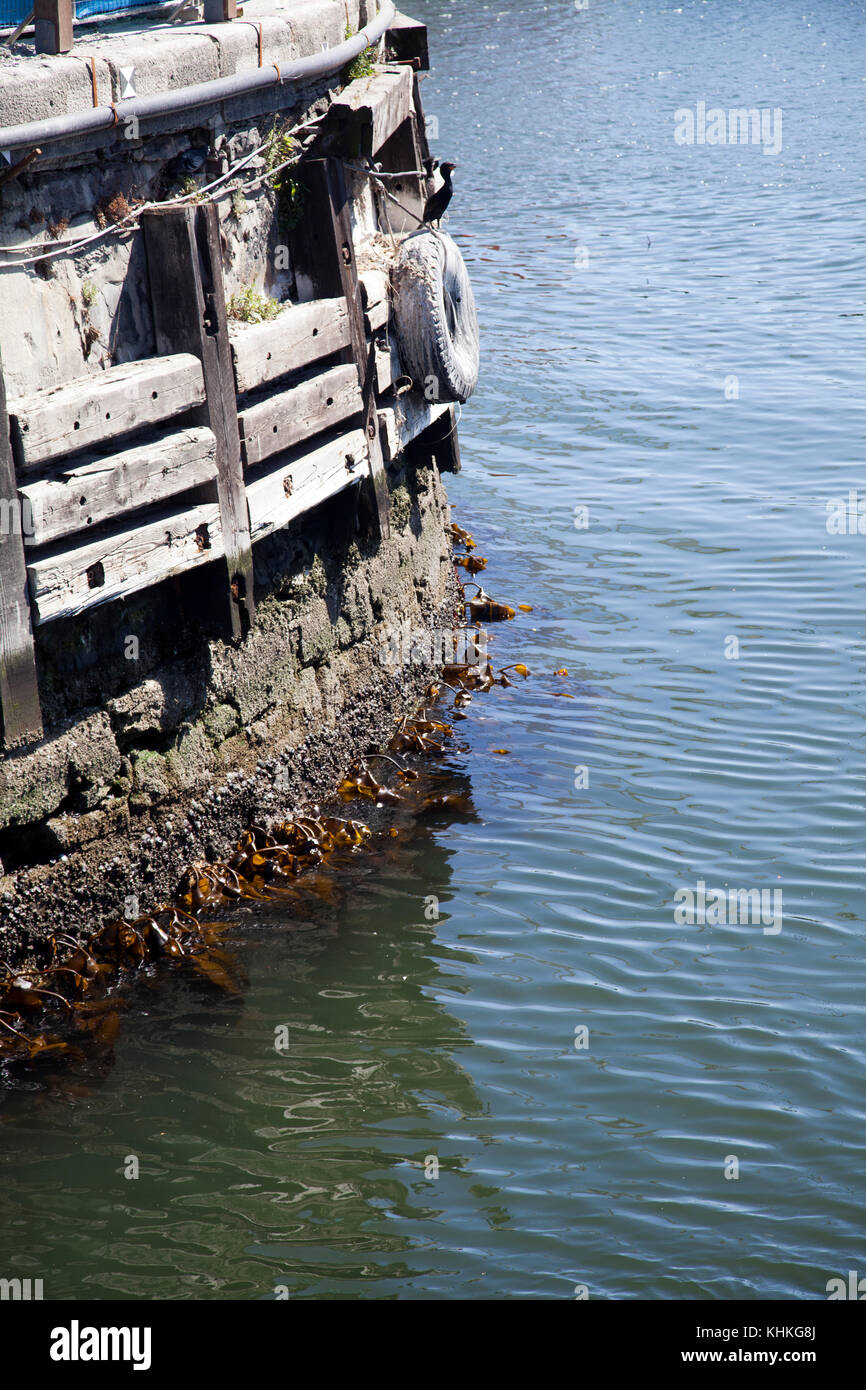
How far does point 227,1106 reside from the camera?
515cm

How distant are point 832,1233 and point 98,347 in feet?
14.1

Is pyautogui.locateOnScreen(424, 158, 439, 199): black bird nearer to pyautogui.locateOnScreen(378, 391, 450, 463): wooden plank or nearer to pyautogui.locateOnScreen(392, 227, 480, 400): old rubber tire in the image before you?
pyautogui.locateOnScreen(392, 227, 480, 400): old rubber tire

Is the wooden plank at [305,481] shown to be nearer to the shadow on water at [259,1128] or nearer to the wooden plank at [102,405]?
the wooden plank at [102,405]

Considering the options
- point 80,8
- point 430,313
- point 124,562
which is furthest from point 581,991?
point 80,8

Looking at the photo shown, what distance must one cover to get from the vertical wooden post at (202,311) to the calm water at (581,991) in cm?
210

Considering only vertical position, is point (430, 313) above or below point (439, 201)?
below

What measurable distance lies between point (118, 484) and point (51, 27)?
1.79 m

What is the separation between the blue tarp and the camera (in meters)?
6.08

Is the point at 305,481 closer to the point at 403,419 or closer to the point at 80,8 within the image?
the point at 403,419

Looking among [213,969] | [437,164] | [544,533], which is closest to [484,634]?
[544,533]

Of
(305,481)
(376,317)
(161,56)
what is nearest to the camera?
(161,56)

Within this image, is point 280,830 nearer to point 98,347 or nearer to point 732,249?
point 98,347

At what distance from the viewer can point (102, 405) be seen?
17.2 ft

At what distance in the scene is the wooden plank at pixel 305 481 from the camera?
244 inches
